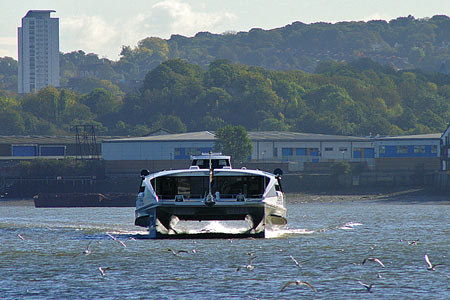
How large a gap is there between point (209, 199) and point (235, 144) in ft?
367

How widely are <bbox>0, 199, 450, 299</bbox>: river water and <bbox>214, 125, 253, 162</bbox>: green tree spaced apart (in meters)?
95.6

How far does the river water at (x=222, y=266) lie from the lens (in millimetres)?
35219

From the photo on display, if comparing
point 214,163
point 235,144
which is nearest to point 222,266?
point 214,163

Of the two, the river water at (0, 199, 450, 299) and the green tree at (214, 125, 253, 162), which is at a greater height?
the green tree at (214, 125, 253, 162)

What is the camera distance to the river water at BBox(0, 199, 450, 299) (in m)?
35.2

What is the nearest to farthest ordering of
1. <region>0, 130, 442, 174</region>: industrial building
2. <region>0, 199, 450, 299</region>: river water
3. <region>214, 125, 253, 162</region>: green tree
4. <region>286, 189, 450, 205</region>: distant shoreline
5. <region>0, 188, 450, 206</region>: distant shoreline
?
<region>0, 199, 450, 299</region>: river water
<region>286, 189, 450, 205</region>: distant shoreline
<region>0, 188, 450, 206</region>: distant shoreline
<region>0, 130, 442, 174</region>: industrial building
<region>214, 125, 253, 162</region>: green tree

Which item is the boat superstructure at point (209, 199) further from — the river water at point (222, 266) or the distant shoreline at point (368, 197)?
the distant shoreline at point (368, 197)

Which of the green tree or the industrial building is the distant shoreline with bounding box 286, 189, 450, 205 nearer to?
the industrial building

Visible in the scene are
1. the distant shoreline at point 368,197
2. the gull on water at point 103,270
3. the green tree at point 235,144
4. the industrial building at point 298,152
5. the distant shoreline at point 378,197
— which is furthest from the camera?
the green tree at point 235,144

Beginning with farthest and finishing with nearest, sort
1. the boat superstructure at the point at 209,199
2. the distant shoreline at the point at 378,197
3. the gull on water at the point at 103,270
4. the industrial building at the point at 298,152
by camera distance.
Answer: the industrial building at the point at 298,152, the distant shoreline at the point at 378,197, the boat superstructure at the point at 209,199, the gull on water at the point at 103,270

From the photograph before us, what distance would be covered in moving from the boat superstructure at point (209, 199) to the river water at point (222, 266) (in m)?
1.44

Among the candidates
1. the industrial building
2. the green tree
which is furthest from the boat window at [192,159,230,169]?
the green tree

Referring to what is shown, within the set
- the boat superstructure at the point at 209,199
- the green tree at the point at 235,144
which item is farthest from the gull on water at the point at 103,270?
the green tree at the point at 235,144

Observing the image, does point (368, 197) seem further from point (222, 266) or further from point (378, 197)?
point (222, 266)
